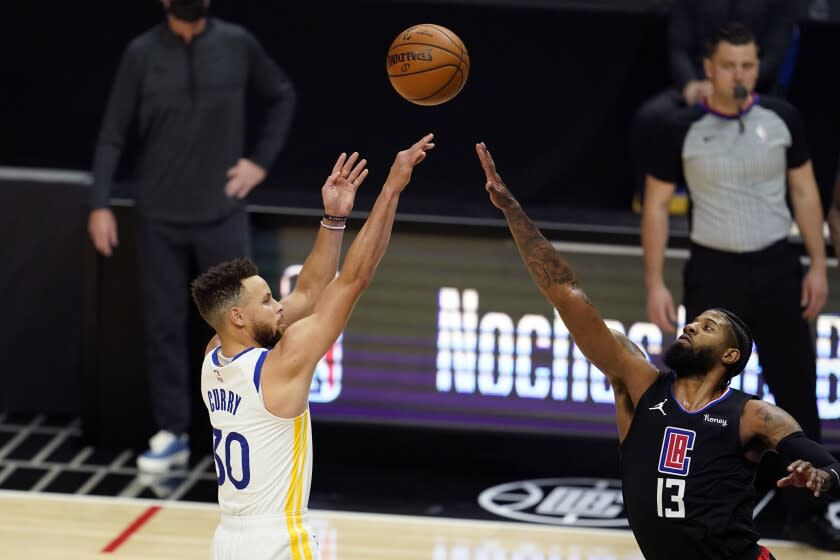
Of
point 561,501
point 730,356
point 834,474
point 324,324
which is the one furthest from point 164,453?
point 834,474

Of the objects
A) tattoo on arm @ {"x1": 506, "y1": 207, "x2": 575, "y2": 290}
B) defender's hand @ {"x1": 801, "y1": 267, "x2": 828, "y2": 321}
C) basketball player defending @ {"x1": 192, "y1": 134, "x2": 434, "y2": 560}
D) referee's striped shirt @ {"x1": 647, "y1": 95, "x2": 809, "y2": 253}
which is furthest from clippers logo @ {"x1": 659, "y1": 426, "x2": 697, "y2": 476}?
defender's hand @ {"x1": 801, "y1": 267, "x2": 828, "y2": 321}

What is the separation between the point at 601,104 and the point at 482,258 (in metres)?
1.64

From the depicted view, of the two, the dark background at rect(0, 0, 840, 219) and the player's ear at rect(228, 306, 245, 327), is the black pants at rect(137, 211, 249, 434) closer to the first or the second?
the dark background at rect(0, 0, 840, 219)

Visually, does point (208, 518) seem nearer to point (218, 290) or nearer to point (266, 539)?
point (266, 539)

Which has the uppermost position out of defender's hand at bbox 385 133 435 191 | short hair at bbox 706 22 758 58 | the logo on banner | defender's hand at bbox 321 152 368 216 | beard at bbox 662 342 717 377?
short hair at bbox 706 22 758 58

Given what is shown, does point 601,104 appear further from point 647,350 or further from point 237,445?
point 237,445

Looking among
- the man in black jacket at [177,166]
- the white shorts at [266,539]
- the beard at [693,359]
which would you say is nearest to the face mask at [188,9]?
the man in black jacket at [177,166]

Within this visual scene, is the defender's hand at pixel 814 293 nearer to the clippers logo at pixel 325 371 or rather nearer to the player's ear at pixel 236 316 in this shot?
the clippers logo at pixel 325 371

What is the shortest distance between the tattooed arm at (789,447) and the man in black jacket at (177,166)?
154 inches

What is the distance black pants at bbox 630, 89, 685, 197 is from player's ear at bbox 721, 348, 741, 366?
327 cm

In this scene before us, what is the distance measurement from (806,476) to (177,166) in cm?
459

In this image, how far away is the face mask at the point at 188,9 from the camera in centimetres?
872

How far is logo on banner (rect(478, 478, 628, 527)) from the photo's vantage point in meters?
8.43

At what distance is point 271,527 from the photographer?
5.86 m
